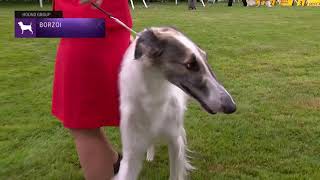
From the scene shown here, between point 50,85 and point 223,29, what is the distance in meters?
8.67

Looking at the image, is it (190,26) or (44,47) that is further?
(190,26)

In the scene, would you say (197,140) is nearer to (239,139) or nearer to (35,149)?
(239,139)

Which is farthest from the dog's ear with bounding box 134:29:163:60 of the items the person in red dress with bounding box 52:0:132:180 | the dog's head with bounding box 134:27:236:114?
the person in red dress with bounding box 52:0:132:180

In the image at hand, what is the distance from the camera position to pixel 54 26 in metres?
3.62

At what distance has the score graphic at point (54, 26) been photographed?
11.8 ft

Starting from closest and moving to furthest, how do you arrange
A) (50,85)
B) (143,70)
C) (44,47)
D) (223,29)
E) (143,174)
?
(143,70)
(143,174)
(50,85)
(44,47)
(223,29)

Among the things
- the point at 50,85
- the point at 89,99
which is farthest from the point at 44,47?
the point at 89,99

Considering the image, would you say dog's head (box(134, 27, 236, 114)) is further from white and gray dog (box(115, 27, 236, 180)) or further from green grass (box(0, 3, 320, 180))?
green grass (box(0, 3, 320, 180))

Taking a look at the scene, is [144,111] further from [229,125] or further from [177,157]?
[229,125]

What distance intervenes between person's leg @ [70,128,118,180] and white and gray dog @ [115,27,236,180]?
1.62 ft

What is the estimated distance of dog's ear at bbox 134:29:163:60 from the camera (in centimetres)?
293

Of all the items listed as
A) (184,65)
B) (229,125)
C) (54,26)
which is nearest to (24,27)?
(54,26)

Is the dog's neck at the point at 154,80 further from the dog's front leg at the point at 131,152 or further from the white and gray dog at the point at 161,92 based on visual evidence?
the dog's front leg at the point at 131,152

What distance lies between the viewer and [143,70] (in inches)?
123
